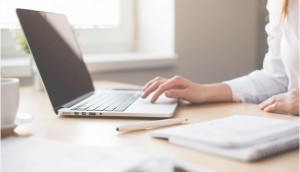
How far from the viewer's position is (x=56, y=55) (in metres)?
0.94

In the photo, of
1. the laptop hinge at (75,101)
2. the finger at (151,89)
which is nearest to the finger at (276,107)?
the finger at (151,89)

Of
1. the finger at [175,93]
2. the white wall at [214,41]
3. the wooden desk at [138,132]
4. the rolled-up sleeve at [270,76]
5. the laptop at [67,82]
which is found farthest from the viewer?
the white wall at [214,41]

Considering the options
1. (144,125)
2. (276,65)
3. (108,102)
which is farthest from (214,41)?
(144,125)

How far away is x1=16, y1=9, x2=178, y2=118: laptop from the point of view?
0.82 metres

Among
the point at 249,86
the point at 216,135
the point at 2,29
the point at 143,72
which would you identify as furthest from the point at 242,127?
the point at 2,29

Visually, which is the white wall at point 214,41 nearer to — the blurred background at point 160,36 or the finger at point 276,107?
the blurred background at point 160,36

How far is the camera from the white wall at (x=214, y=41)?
5.49ft

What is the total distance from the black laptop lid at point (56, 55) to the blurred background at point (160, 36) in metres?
0.38

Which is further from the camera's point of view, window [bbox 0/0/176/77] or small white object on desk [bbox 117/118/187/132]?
window [bbox 0/0/176/77]

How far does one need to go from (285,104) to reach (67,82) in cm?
49

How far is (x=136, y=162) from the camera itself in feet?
1.61

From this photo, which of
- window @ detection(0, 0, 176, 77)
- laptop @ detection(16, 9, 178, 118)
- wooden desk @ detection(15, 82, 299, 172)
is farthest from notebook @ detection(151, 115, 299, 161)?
window @ detection(0, 0, 176, 77)

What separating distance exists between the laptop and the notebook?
19cm

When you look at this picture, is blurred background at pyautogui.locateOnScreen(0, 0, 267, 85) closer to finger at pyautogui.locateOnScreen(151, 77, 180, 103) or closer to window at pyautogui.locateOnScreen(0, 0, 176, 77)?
window at pyautogui.locateOnScreen(0, 0, 176, 77)
